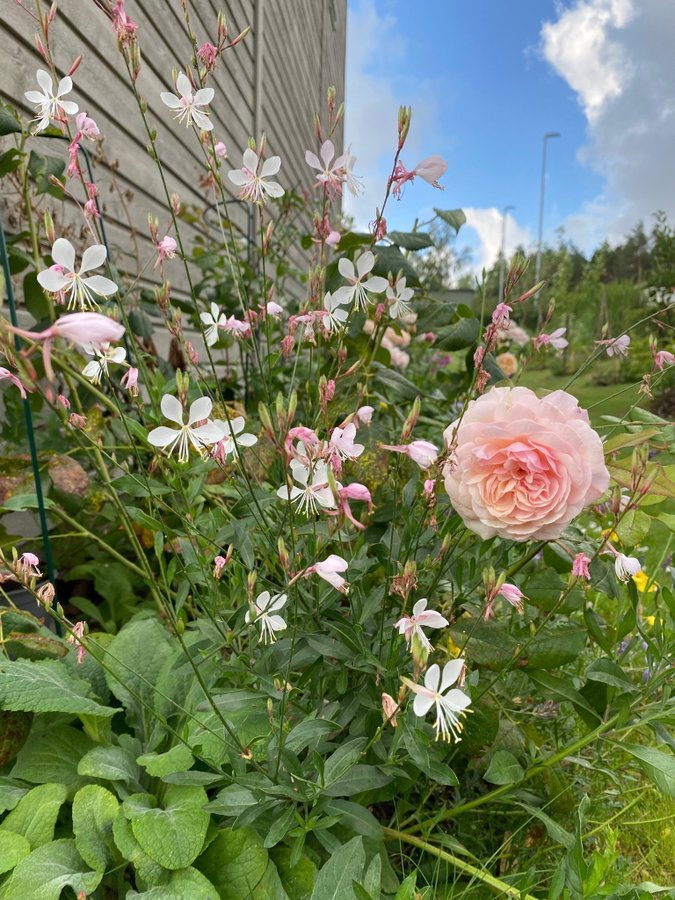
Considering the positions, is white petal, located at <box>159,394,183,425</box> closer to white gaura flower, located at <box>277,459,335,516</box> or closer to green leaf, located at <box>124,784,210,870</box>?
white gaura flower, located at <box>277,459,335,516</box>

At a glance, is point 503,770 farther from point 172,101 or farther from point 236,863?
point 172,101

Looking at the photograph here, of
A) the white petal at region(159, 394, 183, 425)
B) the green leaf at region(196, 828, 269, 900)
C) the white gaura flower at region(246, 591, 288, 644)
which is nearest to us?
the white petal at region(159, 394, 183, 425)

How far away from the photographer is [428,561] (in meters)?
1.09

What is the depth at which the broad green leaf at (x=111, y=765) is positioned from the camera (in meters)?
1.14

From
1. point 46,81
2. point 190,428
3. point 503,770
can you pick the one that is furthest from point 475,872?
point 46,81

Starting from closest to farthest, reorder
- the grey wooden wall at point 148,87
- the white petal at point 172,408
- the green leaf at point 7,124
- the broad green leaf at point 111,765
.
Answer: the white petal at point 172,408
the broad green leaf at point 111,765
the green leaf at point 7,124
the grey wooden wall at point 148,87

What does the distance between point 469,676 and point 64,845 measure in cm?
75

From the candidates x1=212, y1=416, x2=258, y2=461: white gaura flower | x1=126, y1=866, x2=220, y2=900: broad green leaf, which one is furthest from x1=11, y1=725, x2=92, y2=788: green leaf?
x1=212, y1=416, x2=258, y2=461: white gaura flower

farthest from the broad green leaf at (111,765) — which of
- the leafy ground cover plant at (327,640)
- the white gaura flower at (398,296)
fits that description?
the white gaura flower at (398,296)

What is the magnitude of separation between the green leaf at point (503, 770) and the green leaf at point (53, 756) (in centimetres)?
80

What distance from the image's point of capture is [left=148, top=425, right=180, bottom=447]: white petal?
79cm

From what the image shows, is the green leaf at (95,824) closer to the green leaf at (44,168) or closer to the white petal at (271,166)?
the white petal at (271,166)

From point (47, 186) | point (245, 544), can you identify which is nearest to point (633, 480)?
point (245, 544)

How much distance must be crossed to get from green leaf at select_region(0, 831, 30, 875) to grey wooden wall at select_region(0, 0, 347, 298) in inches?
70.9
